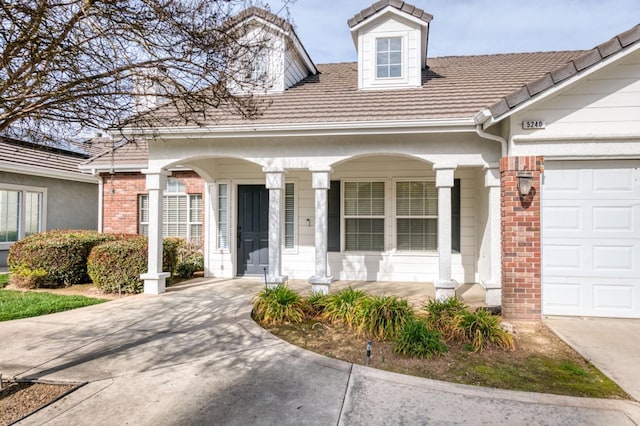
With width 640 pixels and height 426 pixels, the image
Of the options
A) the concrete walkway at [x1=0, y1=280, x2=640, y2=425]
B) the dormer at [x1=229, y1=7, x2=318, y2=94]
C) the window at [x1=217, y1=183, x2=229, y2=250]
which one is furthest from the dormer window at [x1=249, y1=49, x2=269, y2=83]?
the window at [x1=217, y1=183, x2=229, y2=250]

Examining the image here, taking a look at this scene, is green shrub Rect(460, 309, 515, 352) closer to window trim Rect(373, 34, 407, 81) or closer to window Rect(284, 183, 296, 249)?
window Rect(284, 183, 296, 249)

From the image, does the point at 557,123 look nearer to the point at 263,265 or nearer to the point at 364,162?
the point at 364,162

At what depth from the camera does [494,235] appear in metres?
6.66

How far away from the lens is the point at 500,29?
33.3 ft

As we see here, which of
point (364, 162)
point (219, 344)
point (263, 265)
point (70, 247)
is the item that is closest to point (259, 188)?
point (263, 265)

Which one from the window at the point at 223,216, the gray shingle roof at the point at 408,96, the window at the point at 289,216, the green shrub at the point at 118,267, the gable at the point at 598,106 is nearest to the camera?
the gable at the point at 598,106

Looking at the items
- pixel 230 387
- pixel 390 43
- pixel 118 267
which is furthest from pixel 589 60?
pixel 118 267

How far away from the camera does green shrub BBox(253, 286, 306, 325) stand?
18.0ft

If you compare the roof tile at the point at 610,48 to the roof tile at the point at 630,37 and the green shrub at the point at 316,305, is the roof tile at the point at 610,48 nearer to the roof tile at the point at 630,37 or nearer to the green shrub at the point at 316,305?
the roof tile at the point at 630,37

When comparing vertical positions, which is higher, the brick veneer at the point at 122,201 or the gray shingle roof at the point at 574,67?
the gray shingle roof at the point at 574,67

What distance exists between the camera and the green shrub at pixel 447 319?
15.6 ft

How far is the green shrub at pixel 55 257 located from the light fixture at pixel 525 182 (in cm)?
901

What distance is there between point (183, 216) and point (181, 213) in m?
0.11

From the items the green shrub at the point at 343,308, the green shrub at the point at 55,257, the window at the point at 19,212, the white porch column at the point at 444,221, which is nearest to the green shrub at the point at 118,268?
the green shrub at the point at 55,257
